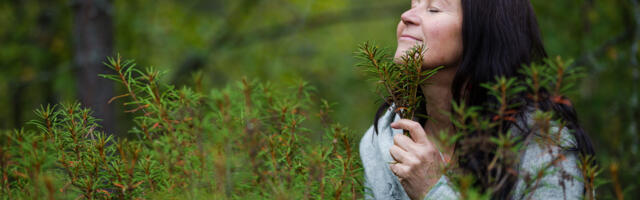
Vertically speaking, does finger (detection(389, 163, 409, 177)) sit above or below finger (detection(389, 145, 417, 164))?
below

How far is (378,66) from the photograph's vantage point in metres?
1.28

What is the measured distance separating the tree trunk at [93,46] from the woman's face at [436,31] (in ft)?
7.10

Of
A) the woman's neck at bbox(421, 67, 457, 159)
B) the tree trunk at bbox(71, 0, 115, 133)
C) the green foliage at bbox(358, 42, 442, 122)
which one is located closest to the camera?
the green foliage at bbox(358, 42, 442, 122)

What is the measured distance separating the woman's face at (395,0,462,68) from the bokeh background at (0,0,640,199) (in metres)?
0.17

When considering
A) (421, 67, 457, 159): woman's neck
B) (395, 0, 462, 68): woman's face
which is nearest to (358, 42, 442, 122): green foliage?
(395, 0, 462, 68): woman's face

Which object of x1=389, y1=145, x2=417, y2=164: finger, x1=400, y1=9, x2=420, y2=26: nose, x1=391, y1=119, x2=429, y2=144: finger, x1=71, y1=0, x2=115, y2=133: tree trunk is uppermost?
x1=71, y1=0, x2=115, y2=133: tree trunk

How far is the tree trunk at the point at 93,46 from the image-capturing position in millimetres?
3111

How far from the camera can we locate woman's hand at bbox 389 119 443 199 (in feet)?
4.60

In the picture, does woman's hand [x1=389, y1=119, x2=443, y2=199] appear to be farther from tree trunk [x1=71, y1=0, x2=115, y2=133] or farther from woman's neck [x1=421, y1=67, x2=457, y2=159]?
tree trunk [x1=71, y1=0, x2=115, y2=133]

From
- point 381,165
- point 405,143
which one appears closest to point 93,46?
point 381,165

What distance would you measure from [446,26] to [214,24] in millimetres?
4572

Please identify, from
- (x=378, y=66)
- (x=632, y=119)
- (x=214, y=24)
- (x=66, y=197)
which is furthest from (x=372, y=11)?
(x=66, y=197)

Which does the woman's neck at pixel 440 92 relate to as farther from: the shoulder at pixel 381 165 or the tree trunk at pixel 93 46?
the tree trunk at pixel 93 46

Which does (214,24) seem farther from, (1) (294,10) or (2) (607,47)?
(2) (607,47)
